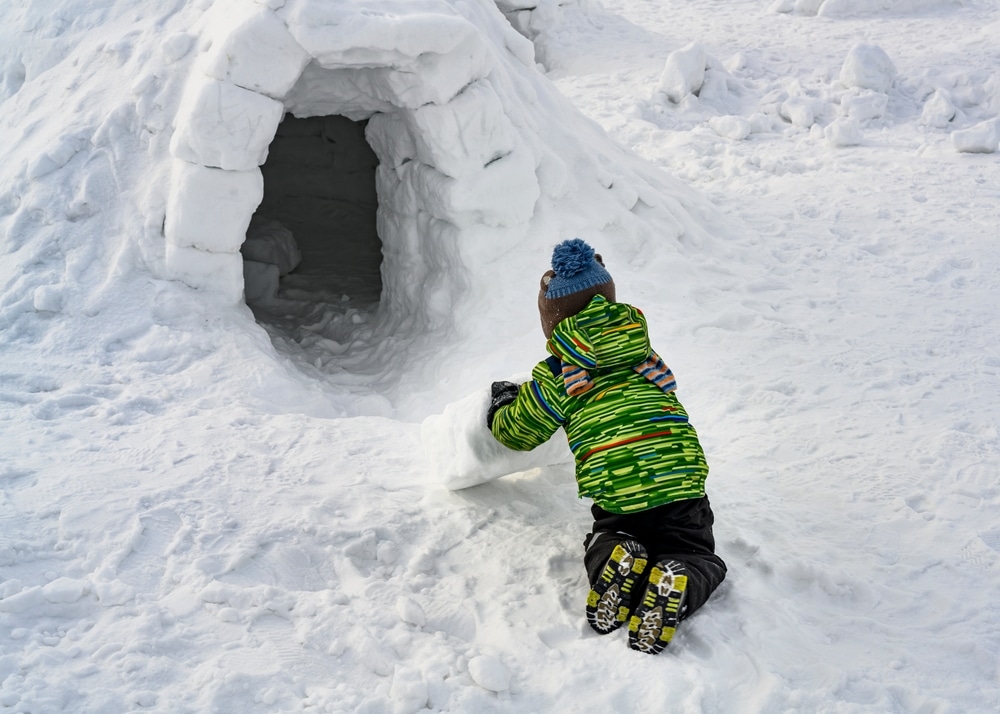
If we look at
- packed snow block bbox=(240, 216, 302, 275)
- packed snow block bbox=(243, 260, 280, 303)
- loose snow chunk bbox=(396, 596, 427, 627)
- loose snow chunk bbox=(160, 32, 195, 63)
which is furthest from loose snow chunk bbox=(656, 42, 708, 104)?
loose snow chunk bbox=(396, 596, 427, 627)

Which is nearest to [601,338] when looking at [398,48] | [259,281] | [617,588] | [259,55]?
[617,588]

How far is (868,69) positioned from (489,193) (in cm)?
463

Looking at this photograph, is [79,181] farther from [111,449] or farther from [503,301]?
[503,301]

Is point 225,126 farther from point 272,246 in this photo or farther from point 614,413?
point 614,413

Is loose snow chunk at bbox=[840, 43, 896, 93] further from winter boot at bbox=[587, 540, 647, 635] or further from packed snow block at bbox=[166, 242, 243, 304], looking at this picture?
winter boot at bbox=[587, 540, 647, 635]

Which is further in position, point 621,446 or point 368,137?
point 368,137

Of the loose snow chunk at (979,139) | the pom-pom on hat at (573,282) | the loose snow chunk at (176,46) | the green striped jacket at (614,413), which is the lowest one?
the loose snow chunk at (979,139)

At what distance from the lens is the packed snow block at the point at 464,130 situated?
4008 millimetres

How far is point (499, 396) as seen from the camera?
2.57 m

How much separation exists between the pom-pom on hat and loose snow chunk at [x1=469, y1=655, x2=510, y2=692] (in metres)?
0.94

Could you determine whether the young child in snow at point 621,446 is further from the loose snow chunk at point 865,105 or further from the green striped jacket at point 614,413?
the loose snow chunk at point 865,105

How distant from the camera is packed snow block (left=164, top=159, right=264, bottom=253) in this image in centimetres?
378

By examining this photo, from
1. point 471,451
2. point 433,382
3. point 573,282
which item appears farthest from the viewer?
point 433,382

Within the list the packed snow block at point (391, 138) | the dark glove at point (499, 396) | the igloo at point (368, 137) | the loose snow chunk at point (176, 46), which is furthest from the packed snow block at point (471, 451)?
the loose snow chunk at point (176, 46)
